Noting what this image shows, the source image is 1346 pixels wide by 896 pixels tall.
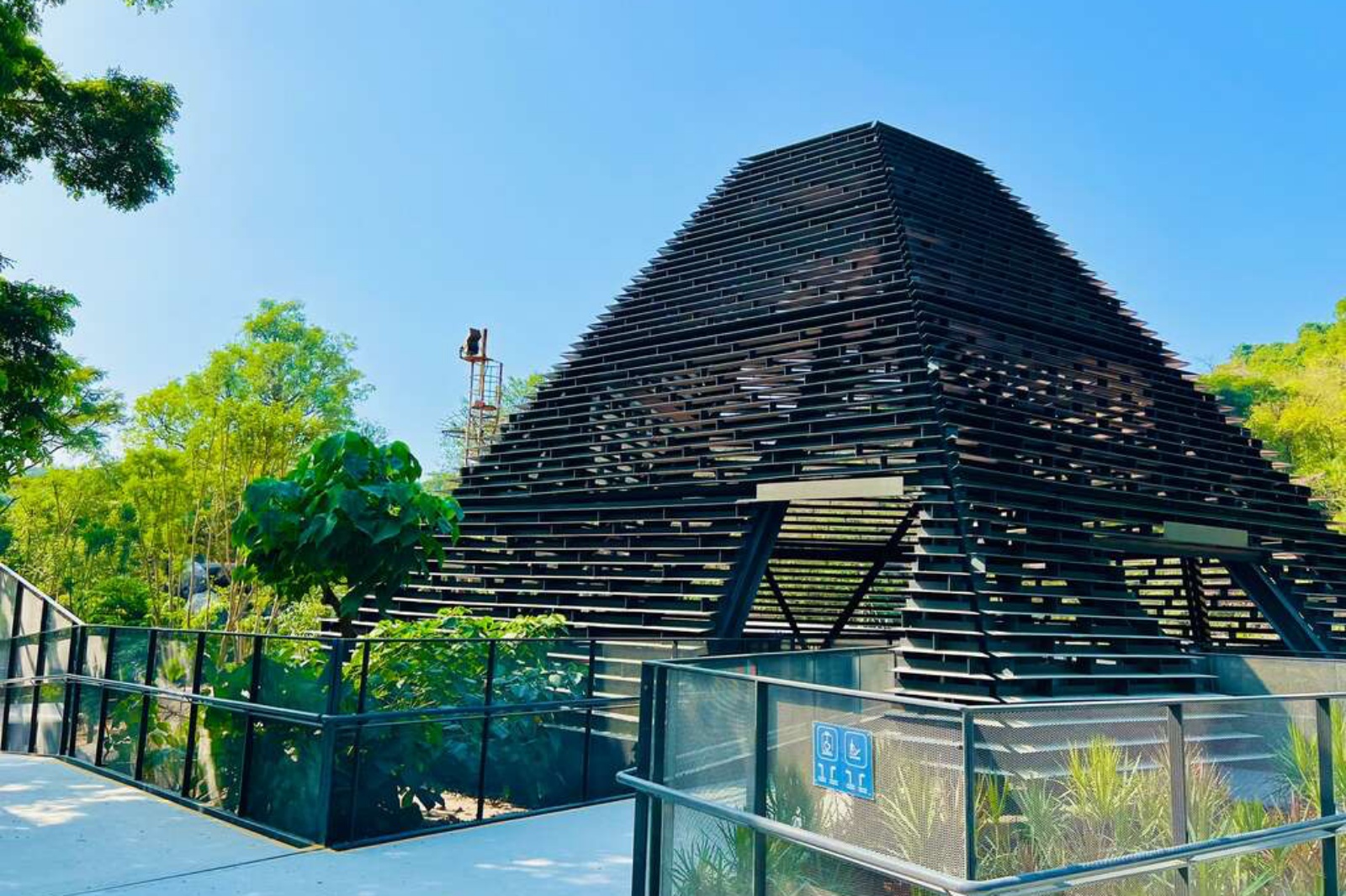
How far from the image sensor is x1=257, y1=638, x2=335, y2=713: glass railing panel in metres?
6.66

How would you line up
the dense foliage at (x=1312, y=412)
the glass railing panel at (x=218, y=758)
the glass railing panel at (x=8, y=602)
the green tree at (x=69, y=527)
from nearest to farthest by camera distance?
the glass railing panel at (x=218, y=758) < the glass railing panel at (x=8, y=602) < the green tree at (x=69, y=527) < the dense foliage at (x=1312, y=412)

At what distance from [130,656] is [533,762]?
391 centimetres

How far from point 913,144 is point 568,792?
1355 cm

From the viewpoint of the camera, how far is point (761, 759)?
4.17m

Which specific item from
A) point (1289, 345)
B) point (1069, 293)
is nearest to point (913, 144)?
point (1069, 293)

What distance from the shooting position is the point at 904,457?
11.2 metres

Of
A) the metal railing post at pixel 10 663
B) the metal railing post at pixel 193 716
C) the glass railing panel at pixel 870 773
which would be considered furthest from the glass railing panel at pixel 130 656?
the glass railing panel at pixel 870 773

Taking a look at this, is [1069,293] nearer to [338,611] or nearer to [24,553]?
[338,611]

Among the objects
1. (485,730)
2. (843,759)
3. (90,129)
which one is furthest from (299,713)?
(90,129)

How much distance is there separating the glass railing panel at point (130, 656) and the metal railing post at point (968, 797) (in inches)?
291

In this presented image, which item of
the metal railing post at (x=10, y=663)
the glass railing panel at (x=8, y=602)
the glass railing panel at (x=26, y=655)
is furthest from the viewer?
the glass railing panel at (x=8, y=602)

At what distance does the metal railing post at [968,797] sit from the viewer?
315 cm

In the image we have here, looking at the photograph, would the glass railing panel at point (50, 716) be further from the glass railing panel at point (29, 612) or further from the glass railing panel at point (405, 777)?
the glass railing panel at point (405, 777)

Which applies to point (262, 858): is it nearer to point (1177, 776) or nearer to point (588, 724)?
point (588, 724)
